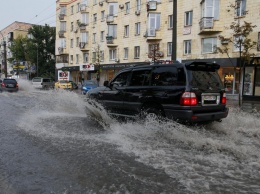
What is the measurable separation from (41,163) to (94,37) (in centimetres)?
3940

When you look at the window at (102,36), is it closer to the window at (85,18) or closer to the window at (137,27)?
the window at (85,18)

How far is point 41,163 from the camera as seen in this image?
4.94 m

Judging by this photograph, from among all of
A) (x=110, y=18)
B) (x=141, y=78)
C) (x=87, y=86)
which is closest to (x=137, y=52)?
(x=110, y=18)

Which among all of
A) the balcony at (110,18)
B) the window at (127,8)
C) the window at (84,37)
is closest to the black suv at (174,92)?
the window at (127,8)

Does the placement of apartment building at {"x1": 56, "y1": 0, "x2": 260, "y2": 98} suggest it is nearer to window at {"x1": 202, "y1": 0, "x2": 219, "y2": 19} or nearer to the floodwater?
window at {"x1": 202, "y1": 0, "x2": 219, "y2": 19}

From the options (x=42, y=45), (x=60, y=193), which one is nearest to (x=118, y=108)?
(x=60, y=193)

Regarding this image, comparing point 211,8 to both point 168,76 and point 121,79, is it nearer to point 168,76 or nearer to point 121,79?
point 121,79

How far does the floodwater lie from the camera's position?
3969 millimetres

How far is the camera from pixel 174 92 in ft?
22.7

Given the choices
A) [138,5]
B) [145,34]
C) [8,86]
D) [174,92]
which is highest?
[138,5]

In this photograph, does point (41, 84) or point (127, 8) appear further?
point (41, 84)

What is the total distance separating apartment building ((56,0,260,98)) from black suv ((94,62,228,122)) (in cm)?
694

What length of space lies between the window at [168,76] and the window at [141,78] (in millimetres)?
213

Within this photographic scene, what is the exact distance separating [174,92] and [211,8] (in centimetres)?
2210
